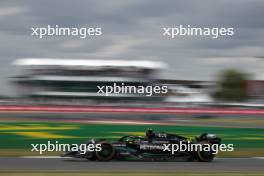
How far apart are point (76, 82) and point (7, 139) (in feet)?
25.6

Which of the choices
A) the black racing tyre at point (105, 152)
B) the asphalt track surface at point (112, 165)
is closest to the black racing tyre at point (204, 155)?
the asphalt track surface at point (112, 165)

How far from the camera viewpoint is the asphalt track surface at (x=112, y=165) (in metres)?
11.1

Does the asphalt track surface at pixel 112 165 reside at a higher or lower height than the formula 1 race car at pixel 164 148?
lower

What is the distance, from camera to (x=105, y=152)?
1259cm

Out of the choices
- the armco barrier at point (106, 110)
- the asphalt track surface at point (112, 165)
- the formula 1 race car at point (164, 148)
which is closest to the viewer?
the asphalt track surface at point (112, 165)

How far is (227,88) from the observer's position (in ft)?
108

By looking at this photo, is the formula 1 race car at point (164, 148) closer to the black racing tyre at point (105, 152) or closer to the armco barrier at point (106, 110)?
the black racing tyre at point (105, 152)

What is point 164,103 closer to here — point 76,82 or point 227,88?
point 76,82

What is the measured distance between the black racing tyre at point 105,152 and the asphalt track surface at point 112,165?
0.21 metres

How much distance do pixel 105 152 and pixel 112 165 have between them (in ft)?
2.71

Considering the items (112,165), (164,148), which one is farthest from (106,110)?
(112,165)

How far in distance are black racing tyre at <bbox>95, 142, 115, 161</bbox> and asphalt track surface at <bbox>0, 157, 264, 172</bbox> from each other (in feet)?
0.70

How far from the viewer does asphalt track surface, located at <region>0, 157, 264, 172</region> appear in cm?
1115

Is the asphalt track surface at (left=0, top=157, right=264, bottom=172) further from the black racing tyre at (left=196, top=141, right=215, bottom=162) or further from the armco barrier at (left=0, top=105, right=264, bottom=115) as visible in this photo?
the armco barrier at (left=0, top=105, right=264, bottom=115)
